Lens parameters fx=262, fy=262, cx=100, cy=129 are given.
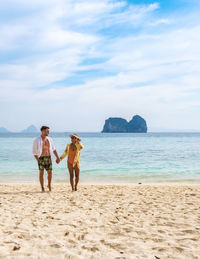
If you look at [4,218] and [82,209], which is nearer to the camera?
[4,218]

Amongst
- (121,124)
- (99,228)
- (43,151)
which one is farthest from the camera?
(121,124)

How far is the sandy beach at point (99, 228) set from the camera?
10.8 ft

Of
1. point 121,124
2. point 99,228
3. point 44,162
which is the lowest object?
point 99,228

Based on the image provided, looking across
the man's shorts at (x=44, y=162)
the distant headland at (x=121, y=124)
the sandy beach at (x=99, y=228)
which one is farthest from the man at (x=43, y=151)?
the distant headland at (x=121, y=124)

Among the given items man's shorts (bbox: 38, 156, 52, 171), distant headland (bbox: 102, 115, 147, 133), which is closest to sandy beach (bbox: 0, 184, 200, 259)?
man's shorts (bbox: 38, 156, 52, 171)

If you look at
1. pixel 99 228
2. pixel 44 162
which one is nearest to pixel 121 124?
pixel 44 162

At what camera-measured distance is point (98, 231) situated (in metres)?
4.07

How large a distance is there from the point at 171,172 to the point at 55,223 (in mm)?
11523

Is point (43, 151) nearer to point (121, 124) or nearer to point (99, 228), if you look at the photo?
point (99, 228)

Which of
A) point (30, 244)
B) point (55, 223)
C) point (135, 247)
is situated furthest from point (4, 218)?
point (135, 247)

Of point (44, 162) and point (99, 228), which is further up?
point (44, 162)

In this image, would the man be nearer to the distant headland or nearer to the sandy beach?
the sandy beach

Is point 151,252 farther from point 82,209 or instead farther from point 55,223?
point 82,209

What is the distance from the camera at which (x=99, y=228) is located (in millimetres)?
4227
